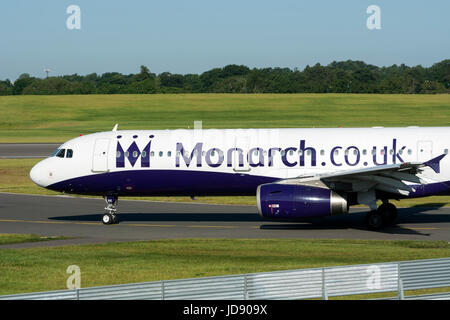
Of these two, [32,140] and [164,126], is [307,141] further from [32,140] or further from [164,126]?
[164,126]

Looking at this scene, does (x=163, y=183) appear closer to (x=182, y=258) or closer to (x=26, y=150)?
(x=182, y=258)

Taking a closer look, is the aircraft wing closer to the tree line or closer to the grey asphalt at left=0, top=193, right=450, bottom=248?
the grey asphalt at left=0, top=193, right=450, bottom=248

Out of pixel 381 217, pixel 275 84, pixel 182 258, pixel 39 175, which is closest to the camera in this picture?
pixel 182 258

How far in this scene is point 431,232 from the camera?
1096 inches

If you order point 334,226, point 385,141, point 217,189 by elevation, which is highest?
point 385,141

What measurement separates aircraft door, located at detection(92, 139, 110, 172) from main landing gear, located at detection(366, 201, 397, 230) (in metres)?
11.8

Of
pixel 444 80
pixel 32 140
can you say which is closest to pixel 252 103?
pixel 32 140

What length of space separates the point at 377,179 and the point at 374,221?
2.14m

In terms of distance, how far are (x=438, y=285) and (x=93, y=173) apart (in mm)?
18486

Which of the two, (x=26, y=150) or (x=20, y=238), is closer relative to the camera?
(x=20, y=238)

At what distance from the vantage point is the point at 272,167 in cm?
2872

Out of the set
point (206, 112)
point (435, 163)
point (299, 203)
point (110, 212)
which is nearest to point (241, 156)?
point (299, 203)

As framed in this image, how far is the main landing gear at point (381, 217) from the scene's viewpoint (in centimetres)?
2844
